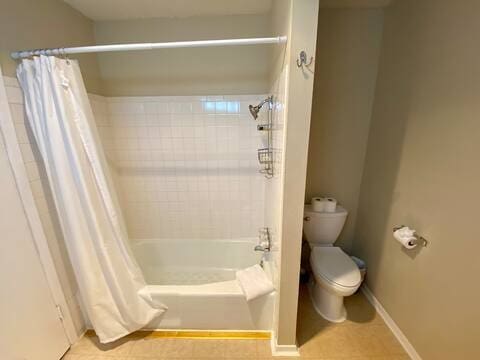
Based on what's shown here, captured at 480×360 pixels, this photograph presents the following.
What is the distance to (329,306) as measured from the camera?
5.34ft

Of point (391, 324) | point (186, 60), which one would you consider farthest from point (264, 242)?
point (186, 60)

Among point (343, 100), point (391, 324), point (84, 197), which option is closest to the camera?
point (84, 197)

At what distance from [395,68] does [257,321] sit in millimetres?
2020

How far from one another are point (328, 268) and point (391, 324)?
22.9 inches

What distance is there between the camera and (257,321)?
1.48m

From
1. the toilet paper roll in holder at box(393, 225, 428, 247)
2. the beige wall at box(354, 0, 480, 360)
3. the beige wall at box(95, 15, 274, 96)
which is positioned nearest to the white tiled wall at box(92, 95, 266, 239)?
the beige wall at box(95, 15, 274, 96)

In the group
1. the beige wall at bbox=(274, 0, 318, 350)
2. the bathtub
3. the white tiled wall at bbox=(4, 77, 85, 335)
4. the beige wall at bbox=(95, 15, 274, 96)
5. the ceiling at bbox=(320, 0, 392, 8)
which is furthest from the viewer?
the beige wall at bbox=(95, 15, 274, 96)

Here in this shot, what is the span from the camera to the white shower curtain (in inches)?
44.7

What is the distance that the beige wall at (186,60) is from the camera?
69.3 inches

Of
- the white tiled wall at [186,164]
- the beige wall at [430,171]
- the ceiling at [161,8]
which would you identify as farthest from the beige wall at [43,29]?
the beige wall at [430,171]

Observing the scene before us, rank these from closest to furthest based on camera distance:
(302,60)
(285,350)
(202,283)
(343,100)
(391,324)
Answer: (302,60) → (285,350) → (391,324) → (343,100) → (202,283)

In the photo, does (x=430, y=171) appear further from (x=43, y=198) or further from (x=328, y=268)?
(x=43, y=198)

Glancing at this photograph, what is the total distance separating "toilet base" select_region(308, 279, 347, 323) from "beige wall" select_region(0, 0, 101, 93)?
239cm

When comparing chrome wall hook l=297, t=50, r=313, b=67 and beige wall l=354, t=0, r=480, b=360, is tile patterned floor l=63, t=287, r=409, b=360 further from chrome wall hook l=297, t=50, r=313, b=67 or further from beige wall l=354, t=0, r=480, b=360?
chrome wall hook l=297, t=50, r=313, b=67
